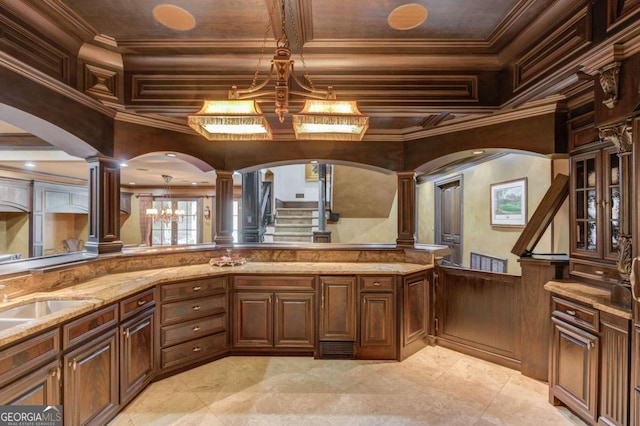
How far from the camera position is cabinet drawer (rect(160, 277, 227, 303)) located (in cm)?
273

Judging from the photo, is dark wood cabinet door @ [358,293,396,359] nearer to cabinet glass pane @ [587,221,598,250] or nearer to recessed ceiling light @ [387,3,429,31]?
cabinet glass pane @ [587,221,598,250]

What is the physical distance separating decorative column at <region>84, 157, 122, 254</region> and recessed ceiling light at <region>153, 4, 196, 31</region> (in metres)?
1.41

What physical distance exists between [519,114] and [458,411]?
2.62 meters

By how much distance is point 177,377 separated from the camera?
8.96 feet

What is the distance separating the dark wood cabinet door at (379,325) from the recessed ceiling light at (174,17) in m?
2.76

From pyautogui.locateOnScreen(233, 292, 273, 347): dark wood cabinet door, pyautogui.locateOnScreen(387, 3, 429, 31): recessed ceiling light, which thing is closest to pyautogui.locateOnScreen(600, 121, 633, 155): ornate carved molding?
pyautogui.locateOnScreen(387, 3, 429, 31): recessed ceiling light

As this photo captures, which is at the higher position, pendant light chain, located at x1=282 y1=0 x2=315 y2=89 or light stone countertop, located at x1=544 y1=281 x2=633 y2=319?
pendant light chain, located at x1=282 y1=0 x2=315 y2=89

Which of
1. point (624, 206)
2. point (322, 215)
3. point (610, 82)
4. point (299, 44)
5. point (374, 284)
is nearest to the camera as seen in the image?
point (610, 82)

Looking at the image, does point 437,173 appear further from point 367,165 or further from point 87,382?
point 87,382

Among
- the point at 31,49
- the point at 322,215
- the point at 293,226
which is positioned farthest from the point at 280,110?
the point at 293,226

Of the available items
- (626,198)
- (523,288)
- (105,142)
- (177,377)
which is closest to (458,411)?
(523,288)

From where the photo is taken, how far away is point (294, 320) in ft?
10.3

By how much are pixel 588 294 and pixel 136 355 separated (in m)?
3.39

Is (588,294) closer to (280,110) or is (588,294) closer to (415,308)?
(415,308)
